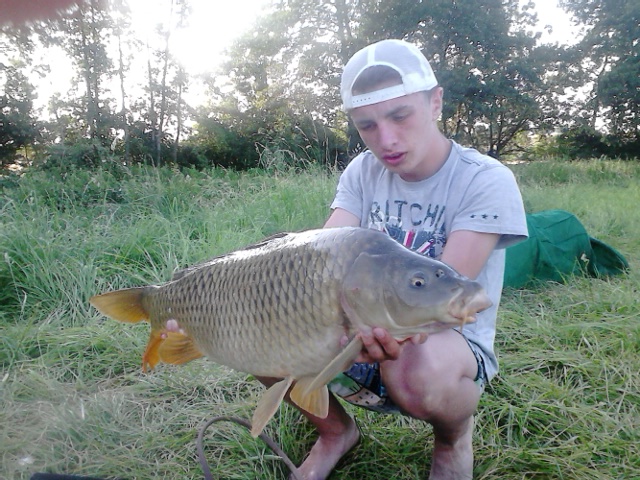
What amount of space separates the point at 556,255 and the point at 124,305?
2.41 m

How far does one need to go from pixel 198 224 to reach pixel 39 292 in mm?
1118

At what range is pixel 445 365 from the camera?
1.16 m

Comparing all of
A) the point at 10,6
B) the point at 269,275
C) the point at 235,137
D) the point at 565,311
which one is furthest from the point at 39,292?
the point at 235,137

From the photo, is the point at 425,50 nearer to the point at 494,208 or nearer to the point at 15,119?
the point at 15,119

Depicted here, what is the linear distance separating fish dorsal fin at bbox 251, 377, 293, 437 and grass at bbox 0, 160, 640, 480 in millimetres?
425

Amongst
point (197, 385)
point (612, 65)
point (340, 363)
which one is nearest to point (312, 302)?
point (340, 363)

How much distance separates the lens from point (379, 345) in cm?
97

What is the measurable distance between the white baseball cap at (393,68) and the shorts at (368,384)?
2.01 ft

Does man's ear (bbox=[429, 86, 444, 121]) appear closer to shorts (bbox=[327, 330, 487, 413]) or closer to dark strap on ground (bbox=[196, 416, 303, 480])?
shorts (bbox=[327, 330, 487, 413])

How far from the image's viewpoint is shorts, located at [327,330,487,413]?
1.26 m

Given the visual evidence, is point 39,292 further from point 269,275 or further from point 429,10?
point 429,10

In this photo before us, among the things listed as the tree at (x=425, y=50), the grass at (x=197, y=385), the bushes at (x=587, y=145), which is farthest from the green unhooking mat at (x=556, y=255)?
the bushes at (x=587, y=145)

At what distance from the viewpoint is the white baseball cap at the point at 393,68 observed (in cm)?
127

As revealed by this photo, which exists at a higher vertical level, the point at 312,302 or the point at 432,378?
the point at 312,302
